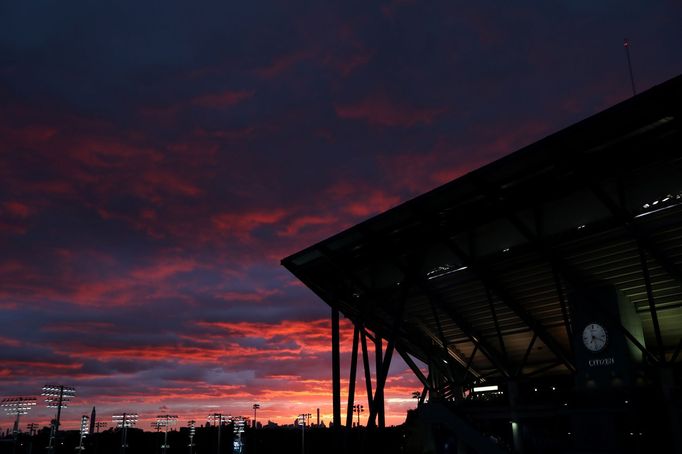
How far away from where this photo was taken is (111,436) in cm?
15025

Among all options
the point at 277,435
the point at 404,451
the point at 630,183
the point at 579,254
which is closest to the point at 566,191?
the point at 630,183

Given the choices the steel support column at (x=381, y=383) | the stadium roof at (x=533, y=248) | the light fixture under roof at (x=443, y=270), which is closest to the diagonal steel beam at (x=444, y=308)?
the stadium roof at (x=533, y=248)

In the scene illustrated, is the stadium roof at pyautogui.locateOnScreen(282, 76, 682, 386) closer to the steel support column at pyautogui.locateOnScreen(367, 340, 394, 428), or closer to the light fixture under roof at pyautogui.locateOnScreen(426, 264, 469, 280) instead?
the light fixture under roof at pyautogui.locateOnScreen(426, 264, 469, 280)

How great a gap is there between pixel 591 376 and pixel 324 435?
12210cm

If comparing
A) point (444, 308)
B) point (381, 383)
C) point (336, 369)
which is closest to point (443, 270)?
point (444, 308)

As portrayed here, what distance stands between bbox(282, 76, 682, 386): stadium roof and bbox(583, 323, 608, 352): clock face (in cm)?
173

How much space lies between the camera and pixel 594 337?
3080 cm

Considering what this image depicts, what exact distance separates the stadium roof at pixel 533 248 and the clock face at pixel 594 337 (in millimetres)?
1730

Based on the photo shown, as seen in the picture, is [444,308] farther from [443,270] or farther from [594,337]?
[594,337]

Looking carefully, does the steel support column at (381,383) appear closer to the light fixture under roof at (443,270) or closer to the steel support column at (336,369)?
the steel support column at (336,369)

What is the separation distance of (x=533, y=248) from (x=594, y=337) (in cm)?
636

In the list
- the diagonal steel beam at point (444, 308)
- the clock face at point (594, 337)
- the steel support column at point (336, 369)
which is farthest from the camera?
the steel support column at point (336, 369)

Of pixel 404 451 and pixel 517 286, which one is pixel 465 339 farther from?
pixel 404 451

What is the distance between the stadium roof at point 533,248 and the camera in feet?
78.9
